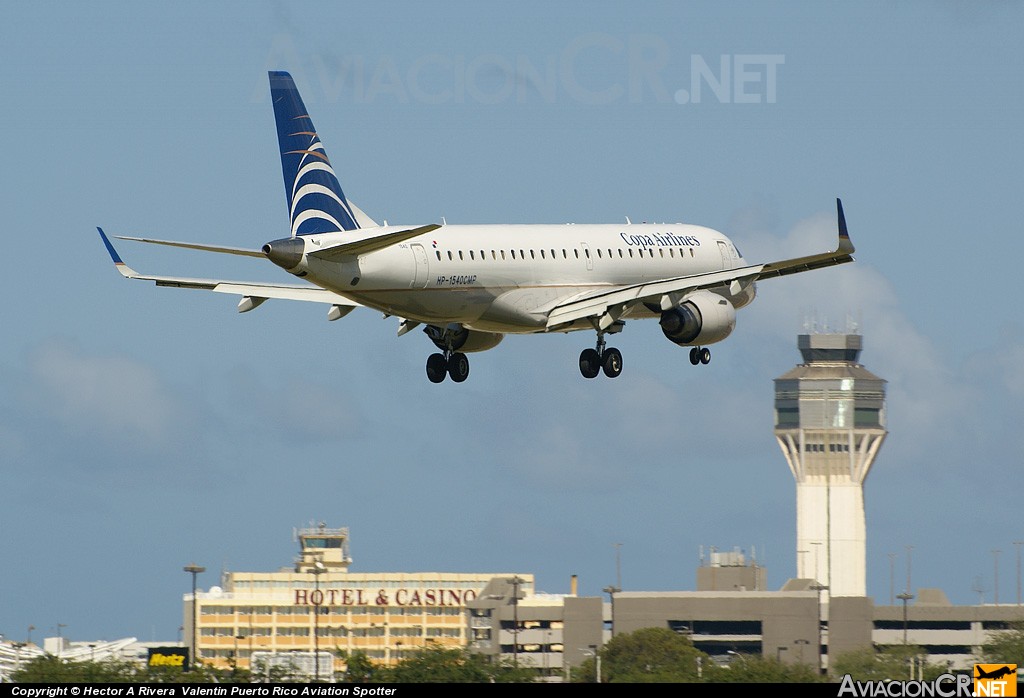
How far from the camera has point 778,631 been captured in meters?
161

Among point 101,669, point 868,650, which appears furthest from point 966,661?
point 101,669

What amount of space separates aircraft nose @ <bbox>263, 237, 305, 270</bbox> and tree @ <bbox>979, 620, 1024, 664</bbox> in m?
84.6

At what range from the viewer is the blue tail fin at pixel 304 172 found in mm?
64125

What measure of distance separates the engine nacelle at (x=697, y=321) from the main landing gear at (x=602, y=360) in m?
2.28

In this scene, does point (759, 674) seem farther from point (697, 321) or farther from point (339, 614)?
point (339, 614)

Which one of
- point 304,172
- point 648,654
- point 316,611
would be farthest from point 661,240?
point 316,611

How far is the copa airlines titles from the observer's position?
2869 inches

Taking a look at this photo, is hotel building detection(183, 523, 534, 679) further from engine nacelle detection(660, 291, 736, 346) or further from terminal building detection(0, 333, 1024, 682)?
engine nacelle detection(660, 291, 736, 346)

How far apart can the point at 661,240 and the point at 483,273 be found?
10.7 metres

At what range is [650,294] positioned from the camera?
6781 centimetres

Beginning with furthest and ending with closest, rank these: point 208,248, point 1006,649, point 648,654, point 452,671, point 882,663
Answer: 1. point 648,654
2. point 882,663
3. point 1006,649
4. point 452,671
5. point 208,248

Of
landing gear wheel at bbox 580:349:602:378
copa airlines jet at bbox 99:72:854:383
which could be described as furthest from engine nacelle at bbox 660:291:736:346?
landing gear wheel at bbox 580:349:602:378

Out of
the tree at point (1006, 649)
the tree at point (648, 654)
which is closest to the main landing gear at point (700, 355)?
the tree at point (648, 654)

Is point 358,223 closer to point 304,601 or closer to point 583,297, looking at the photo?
point 583,297
